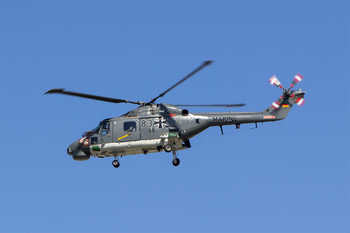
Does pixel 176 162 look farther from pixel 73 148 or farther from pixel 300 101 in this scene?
pixel 300 101

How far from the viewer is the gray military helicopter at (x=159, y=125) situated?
27.7 metres

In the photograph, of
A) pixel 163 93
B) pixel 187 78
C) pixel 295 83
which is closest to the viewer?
pixel 187 78

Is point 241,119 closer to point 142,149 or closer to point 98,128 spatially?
point 142,149

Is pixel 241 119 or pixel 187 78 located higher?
pixel 187 78

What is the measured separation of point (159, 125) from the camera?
27938 millimetres

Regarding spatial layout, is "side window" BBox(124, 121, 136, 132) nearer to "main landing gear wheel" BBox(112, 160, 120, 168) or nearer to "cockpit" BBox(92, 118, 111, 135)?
"cockpit" BBox(92, 118, 111, 135)

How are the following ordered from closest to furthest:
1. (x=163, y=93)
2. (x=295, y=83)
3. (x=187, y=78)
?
(x=187, y=78)
(x=163, y=93)
(x=295, y=83)

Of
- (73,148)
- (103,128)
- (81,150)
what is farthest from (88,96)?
(73,148)

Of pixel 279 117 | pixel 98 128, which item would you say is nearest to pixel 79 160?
pixel 98 128

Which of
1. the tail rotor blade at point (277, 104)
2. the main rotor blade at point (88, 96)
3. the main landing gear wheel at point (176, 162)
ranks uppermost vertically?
the main rotor blade at point (88, 96)

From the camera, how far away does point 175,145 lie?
1112 inches

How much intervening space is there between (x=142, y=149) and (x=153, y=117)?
220cm

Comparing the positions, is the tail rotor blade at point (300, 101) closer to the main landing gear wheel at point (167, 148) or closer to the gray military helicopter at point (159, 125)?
the gray military helicopter at point (159, 125)

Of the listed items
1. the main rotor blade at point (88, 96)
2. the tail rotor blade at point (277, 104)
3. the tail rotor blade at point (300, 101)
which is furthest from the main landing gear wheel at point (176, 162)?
the tail rotor blade at point (300, 101)
